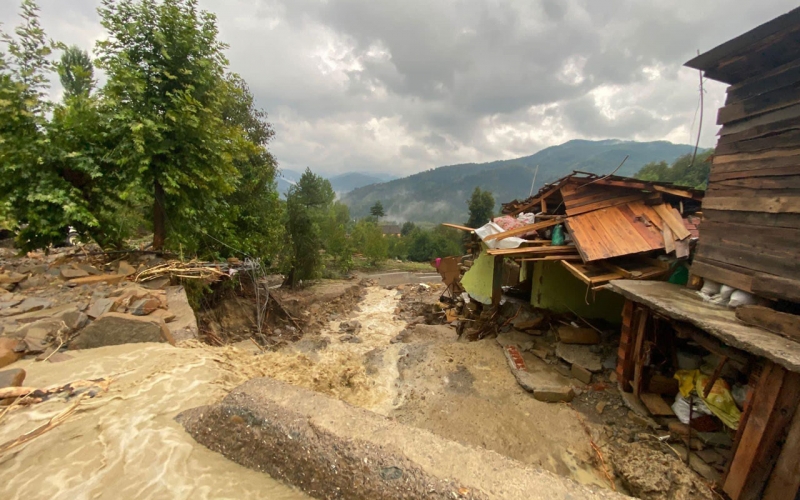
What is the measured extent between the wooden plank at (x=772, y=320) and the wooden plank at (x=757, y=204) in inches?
53.5

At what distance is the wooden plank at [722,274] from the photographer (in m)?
4.25

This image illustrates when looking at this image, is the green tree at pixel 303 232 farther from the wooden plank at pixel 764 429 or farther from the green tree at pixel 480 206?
the green tree at pixel 480 206

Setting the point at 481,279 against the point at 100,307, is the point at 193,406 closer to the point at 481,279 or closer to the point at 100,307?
the point at 100,307

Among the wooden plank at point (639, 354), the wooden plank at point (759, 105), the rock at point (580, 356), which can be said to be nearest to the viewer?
the wooden plank at point (759, 105)

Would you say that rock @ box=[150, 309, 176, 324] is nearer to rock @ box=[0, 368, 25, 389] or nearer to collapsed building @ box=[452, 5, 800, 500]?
rock @ box=[0, 368, 25, 389]

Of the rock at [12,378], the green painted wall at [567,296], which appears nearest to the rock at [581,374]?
the green painted wall at [567,296]

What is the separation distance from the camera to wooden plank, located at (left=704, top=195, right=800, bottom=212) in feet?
12.9

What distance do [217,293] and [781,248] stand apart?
41.0ft

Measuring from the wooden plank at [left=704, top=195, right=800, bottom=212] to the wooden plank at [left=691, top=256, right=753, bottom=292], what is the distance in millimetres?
831

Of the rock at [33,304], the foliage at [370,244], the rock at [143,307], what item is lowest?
the foliage at [370,244]

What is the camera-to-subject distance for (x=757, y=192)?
432 cm

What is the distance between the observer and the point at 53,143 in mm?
5727

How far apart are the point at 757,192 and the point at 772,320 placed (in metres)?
1.88

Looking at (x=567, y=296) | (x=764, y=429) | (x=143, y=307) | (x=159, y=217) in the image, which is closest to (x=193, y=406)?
(x=143, y=307)
